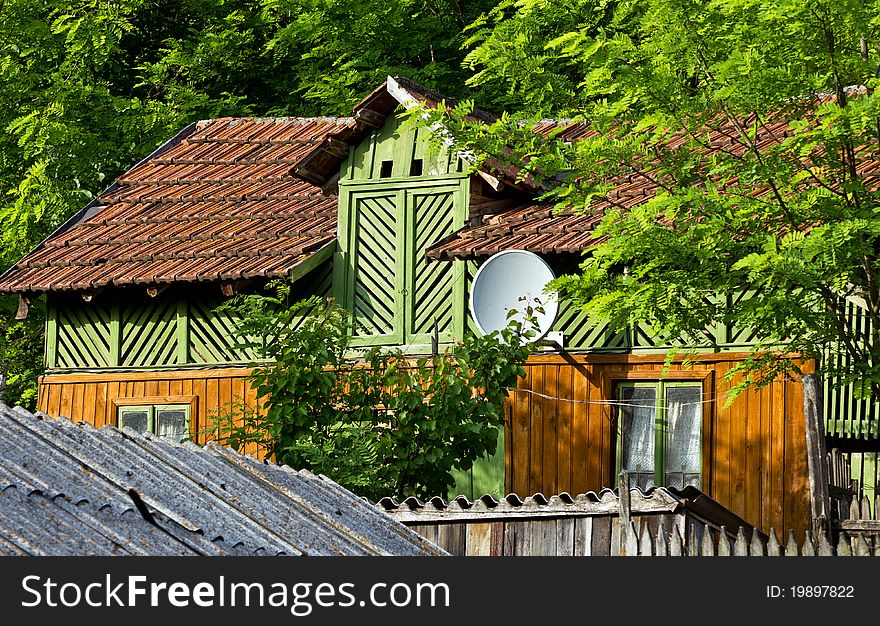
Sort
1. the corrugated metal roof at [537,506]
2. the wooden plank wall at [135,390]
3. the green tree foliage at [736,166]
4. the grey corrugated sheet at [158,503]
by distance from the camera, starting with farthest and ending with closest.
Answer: the wooden plank wall at [135,390], the corrugated metal roof at [537,506], the green tree foliage at [736,166], the grey corrugated sheet at [158,503]

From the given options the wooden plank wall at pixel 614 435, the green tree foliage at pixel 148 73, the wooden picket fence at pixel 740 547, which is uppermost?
the green tree foliage at pixel 148 73

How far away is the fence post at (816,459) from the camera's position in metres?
12.4

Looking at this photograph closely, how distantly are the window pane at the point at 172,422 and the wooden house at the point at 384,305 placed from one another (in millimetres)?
34

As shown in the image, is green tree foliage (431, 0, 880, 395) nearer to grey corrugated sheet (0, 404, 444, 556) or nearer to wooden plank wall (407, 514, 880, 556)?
wooden plank wall (407, 514, 880, 556)

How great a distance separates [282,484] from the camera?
355 inches

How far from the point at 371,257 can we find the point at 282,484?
455 inches

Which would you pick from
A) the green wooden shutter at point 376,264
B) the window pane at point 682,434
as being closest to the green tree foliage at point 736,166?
the window pane at point 682,434

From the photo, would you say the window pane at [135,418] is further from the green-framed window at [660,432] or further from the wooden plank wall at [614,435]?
the green-framed window at [660,432]

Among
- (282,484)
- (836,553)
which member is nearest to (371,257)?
(836,553)

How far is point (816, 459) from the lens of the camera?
1297 cm

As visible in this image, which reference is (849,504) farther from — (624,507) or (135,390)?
(135,390)

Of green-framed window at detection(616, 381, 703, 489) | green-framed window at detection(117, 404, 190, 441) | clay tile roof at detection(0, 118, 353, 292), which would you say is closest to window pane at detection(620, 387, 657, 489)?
green-framed window at detection(616, 381, 703, 489)

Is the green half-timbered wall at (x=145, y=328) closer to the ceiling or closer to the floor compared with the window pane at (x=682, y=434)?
closer to the ceiling

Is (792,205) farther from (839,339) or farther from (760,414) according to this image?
(760,414)
